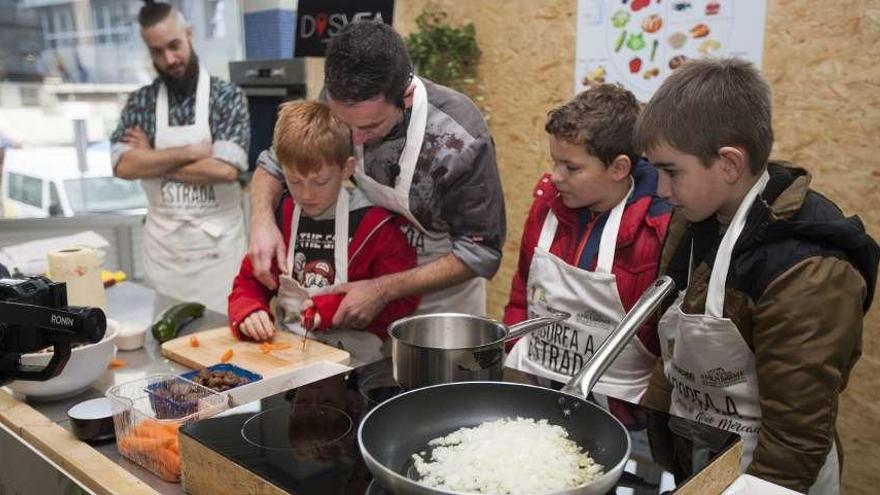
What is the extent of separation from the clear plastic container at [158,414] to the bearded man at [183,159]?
1.66 m

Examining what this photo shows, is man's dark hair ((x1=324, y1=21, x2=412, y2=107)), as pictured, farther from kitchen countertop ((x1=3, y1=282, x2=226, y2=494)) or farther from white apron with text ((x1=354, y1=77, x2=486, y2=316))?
kitchen countertop ((x1=3, y1=282, x2=226, y2=494))

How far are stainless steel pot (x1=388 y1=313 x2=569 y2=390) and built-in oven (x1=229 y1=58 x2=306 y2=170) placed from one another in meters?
2.67

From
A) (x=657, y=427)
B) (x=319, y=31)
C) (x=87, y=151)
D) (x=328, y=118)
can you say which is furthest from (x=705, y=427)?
(x=87, y=151)

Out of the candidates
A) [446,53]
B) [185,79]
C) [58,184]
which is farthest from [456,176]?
[58,184]

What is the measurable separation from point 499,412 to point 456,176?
0.88 metres

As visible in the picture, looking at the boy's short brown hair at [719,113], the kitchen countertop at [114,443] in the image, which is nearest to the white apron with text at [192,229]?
the kitchen countertop at [114,443]

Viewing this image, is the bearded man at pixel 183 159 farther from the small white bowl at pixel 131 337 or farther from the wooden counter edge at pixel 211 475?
the wooden counter edge at pixel 211 475

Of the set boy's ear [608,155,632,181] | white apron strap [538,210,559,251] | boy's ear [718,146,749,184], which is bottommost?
white apron strap [538,210,559,251]

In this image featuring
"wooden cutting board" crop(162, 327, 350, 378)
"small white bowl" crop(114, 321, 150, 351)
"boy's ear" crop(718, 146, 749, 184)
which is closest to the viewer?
"boy's ear" crop(718, 146, 749, 184)

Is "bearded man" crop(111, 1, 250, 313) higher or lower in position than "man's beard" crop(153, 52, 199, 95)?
lower

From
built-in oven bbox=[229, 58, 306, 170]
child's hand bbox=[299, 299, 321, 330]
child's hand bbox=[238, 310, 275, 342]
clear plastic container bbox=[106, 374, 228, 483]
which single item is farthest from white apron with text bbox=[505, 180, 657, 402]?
built-in oven bbox=[229, 58, 306, 170]

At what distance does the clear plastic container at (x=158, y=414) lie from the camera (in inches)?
43.6

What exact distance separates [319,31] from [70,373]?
168cm

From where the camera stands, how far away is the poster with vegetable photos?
→ 257 cm
